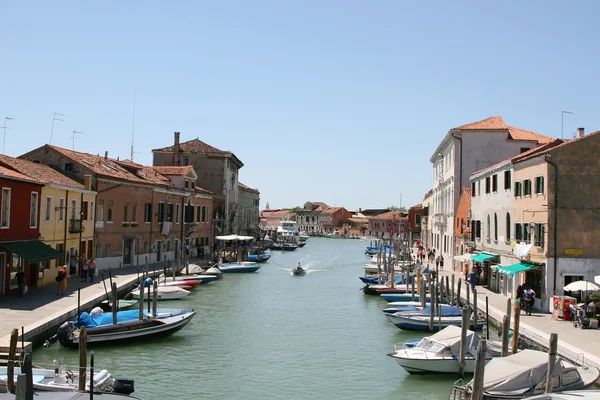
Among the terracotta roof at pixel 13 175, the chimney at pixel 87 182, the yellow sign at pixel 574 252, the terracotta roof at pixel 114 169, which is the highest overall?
the terracotta roof at pixel 114 169

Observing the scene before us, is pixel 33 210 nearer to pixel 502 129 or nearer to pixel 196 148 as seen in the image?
pixel 502 129

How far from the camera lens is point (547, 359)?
45.1ft

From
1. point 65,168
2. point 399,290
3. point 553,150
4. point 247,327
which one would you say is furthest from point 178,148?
point 553,150

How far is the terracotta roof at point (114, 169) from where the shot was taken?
110 ft

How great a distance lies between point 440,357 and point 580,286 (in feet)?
22.3

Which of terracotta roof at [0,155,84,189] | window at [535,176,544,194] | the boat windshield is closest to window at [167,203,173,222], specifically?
terracotta roof at [0,155,84,189]

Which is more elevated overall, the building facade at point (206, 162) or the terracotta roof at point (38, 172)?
the building facade at point (206, 162)

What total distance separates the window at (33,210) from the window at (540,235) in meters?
18.9

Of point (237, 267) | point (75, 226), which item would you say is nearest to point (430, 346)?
point (75, 226)

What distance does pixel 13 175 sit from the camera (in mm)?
23078

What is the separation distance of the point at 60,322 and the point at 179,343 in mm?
3612

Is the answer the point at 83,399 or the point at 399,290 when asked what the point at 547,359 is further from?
the point at 399,290

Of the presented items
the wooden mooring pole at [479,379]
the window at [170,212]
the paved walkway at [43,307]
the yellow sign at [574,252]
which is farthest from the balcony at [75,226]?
the wooden mooring pole at [479,379]

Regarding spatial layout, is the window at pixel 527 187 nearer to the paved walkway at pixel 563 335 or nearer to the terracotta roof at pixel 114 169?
the paved walkway at pixel 563 335
